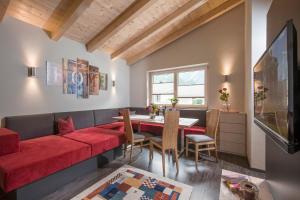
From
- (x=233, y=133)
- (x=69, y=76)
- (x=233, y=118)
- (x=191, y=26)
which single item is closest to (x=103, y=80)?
(x=69, y=76)

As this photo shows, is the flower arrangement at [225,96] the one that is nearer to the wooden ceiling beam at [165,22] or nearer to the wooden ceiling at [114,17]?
the wooden ceiling at [114,17]

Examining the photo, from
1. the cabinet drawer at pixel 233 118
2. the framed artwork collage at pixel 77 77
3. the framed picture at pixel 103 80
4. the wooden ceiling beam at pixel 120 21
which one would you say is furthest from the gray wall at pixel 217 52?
the framed artwork collage at pixel 77 77

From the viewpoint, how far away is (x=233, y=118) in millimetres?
3275

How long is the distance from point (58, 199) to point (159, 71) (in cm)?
424

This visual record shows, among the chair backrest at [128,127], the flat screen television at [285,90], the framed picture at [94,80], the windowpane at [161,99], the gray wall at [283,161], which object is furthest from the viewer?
the windowpane at [161,99]

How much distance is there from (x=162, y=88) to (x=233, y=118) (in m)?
2.46

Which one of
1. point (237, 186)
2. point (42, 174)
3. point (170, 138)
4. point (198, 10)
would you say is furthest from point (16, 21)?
point (237, 186)

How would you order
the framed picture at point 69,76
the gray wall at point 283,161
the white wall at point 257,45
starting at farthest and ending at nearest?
the framed picture at point 69,76 < the white wall at point 257,45 < the gray wall at point 283,161

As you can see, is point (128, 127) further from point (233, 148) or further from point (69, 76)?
point (233, 148)

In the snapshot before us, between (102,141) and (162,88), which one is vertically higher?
(162,88)

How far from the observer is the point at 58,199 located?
183cm

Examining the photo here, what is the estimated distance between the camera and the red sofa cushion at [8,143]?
193 centimetres

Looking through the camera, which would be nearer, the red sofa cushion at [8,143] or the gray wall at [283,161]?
the gray wall at [283,161]

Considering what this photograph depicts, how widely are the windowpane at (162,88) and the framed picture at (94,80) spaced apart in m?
1.96
